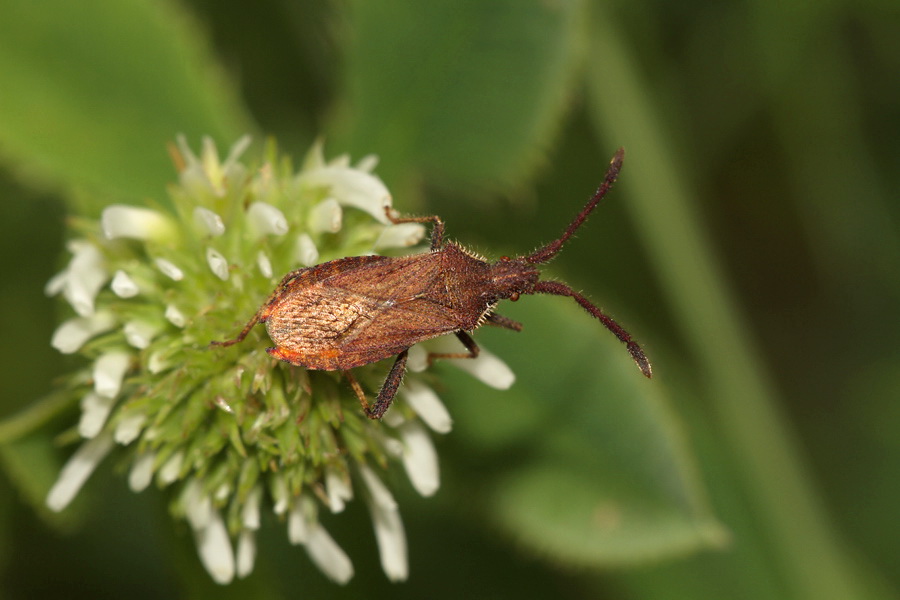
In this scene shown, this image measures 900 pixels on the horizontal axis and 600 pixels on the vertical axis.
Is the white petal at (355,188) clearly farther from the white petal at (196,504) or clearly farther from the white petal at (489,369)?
the white petal at (196,504)

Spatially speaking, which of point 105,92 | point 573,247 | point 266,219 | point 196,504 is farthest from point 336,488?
point 573,247

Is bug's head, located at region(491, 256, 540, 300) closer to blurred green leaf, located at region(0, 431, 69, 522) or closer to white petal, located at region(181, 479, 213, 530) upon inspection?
white petal, located at region(181, 479, 213, 530)

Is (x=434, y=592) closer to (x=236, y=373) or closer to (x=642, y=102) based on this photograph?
(x=236, y=373)

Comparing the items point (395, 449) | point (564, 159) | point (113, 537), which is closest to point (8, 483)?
point (113, 537)

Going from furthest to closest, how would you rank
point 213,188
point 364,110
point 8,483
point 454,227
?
point 454,227 < point 8,483 < point 364,110 < point 213,188

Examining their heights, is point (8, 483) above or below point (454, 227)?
below

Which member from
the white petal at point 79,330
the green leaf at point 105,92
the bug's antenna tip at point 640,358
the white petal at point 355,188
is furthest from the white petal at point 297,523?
the green leaf at point 105,92
